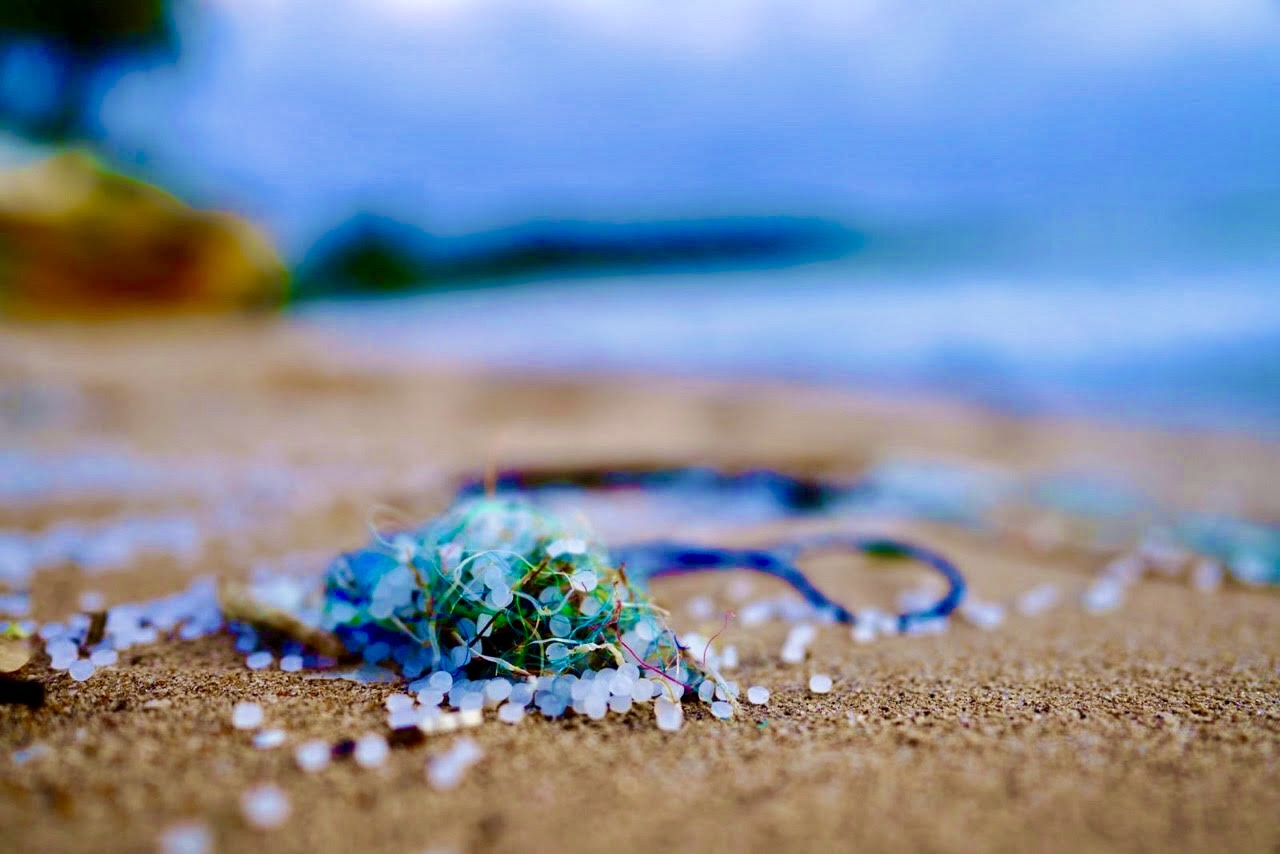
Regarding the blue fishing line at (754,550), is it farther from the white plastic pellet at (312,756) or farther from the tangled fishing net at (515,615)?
the white plastic pellet at (312,756)

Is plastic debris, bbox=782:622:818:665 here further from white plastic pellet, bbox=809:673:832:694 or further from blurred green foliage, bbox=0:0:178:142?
blurred green foliage, bbox=0:0:178:142

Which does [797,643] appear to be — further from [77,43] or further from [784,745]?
[77,43]

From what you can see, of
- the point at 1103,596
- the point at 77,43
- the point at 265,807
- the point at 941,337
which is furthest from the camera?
the point at 77,43

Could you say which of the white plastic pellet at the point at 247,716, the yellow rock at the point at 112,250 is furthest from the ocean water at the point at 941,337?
the white plastic pellet at the point at 247,716

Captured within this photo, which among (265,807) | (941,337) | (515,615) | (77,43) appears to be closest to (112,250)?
(77,43)

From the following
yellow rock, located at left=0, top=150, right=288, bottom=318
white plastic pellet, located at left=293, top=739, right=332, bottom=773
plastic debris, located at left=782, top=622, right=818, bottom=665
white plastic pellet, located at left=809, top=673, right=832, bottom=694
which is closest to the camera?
white plastic pellet, located at left=293, top=739, right=332, bottom=773

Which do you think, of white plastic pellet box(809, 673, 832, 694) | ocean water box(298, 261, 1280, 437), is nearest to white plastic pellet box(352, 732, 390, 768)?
white plastic pellet box(809, 673, 832, 694)

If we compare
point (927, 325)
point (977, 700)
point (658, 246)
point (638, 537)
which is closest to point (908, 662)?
point (977, 700)
